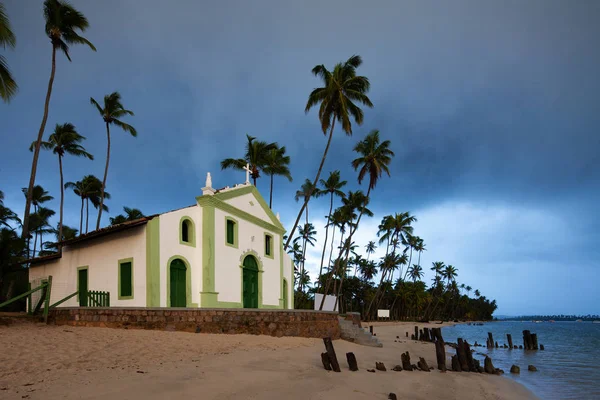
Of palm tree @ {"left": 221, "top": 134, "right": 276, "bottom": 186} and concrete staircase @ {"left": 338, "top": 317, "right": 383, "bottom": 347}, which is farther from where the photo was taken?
palm tree @ {"left": 221, "top": 134, "right": 276, "bottom": 186}

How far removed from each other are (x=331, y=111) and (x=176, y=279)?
1611cm

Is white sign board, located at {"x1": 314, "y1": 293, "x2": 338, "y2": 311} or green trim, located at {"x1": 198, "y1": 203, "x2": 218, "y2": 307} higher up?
green trim, located at {"x1": 198, "y1": 203, "x2": 218, "y2": 307}

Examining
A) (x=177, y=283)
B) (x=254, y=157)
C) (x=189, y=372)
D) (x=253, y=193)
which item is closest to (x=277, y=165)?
(x=254, y=157)

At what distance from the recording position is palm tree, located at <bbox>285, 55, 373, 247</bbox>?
90.3 ft

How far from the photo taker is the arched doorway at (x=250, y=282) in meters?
21.5

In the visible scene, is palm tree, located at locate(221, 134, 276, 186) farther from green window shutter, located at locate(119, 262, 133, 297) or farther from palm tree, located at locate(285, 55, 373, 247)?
green window shutter, located at locate(119, 262, 133, 297)

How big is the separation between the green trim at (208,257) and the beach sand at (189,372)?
5.08 meters

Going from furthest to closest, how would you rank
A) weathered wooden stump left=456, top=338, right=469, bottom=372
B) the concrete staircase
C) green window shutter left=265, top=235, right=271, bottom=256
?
1. green window shutter left=265, top=235, right=271, bottom=256
2. the concrete staircase
3. weathered wooden stump left=456, top=338, right=469, bottom=372

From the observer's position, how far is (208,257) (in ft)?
62.1

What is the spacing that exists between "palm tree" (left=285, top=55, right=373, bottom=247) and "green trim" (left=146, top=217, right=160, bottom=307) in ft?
37.9

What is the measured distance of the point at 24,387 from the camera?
6965 millimetres

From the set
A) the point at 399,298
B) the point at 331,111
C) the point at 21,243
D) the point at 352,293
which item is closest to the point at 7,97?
the point at 21,243

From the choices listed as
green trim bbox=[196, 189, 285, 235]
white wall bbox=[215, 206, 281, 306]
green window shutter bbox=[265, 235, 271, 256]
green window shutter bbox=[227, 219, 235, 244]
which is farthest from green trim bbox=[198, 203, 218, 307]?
green window shutter bbox=[265, 235, 271, 256]

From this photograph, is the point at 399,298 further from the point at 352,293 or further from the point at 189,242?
the point at 189,242
